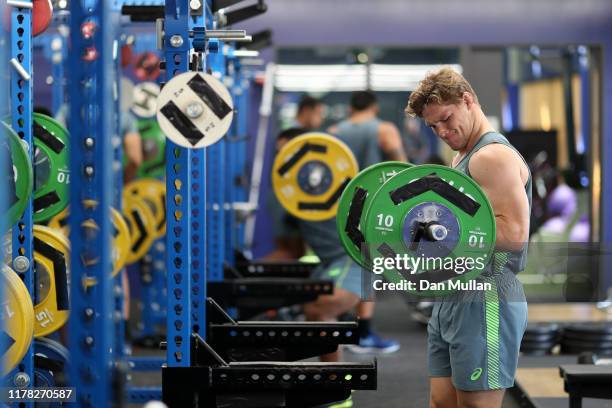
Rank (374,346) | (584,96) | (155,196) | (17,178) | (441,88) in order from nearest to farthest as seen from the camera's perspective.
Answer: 1. (441,88)
2. (17,178)
3. (155,196)
4. (374,346)
5. (584,96)

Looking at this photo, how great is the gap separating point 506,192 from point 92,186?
1.26m

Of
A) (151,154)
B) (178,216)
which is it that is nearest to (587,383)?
(178,216)

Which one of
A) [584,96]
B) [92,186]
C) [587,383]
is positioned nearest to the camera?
[92,186]

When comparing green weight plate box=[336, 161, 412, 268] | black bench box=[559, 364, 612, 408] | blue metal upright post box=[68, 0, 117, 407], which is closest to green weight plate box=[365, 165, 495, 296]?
green weight plate box=[336, 161, 412, 268]

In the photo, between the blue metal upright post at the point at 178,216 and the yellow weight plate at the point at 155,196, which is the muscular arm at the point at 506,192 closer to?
the blue metal upright post at the point at 178,216

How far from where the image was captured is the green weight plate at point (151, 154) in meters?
7.53

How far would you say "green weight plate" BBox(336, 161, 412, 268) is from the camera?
3.35 m

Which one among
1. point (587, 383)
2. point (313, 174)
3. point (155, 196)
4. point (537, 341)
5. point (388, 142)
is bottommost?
point (537, 341)

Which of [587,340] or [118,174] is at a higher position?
[118,174]

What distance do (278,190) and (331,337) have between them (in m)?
1.32

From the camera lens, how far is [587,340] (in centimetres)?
642

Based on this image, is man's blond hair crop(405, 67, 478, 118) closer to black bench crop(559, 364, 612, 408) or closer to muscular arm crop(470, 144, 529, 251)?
muscular arm crop(470, 144, 529, 251)

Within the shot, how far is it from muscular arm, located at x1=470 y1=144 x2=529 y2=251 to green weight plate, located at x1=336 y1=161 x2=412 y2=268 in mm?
461

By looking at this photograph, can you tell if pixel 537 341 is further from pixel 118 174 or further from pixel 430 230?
pixel 430 230
